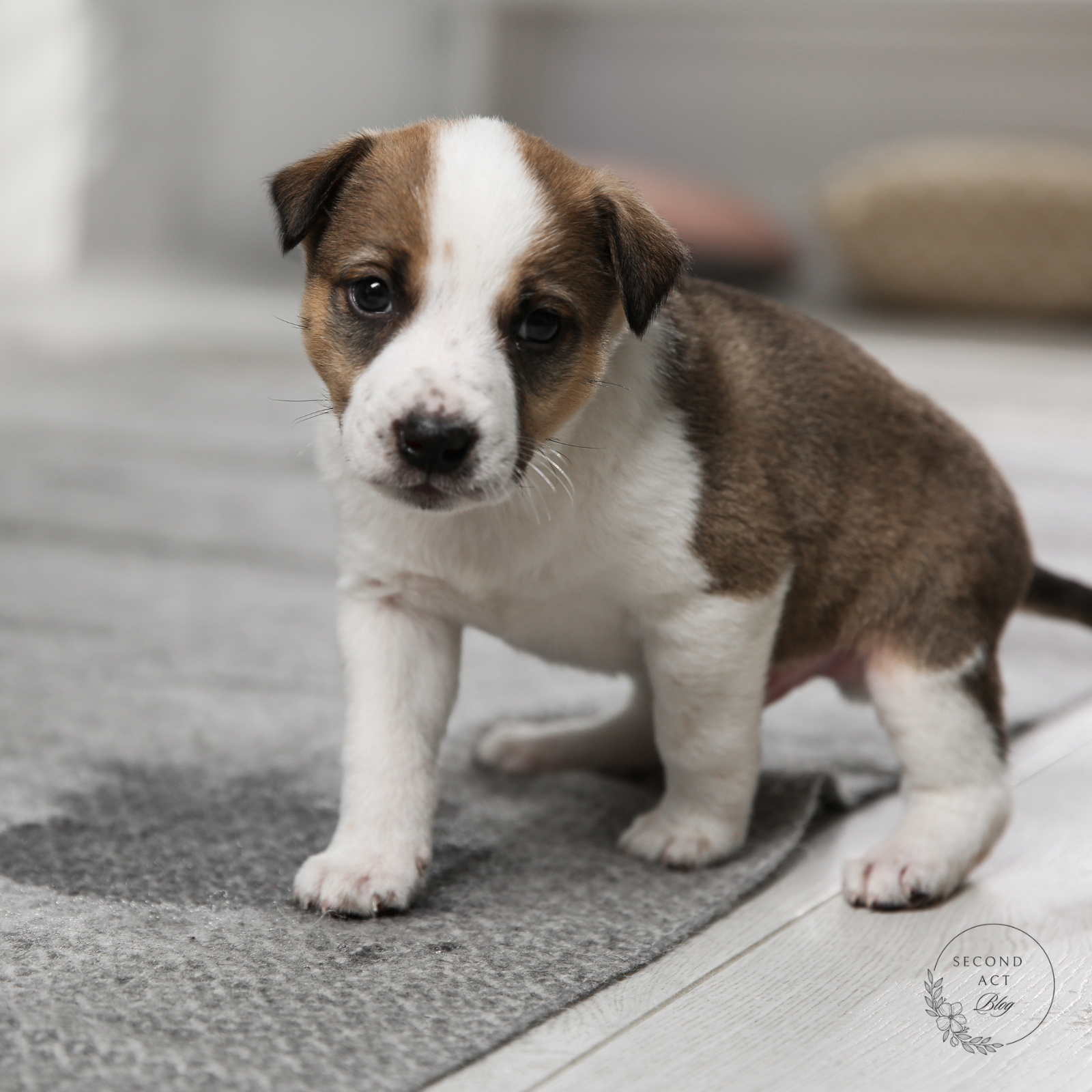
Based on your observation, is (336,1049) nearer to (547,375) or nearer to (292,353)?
(547,375)

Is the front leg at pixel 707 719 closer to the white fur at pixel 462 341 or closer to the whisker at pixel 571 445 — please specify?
the whisker at pixel 571 445

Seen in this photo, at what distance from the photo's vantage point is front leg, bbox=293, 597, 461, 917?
2.01m

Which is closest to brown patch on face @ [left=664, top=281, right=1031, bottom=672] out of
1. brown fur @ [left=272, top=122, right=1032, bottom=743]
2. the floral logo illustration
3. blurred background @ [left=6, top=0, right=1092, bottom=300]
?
brown fur @ [left=272, top=122, right=1032, bottom=743]

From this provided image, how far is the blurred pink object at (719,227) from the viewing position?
931cm

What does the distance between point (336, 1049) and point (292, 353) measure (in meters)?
6.93

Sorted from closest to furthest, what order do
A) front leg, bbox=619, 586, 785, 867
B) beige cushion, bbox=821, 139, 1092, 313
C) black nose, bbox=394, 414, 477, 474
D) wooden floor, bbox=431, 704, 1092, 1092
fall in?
wooden floor, bbox=431, 704, 1092, 1092 < black nose, bbox=394, 414, 477, 474 < front leg, bbox=619, 586, 785, 867 < beige cushion, bbox=821, 139, 1092, 313

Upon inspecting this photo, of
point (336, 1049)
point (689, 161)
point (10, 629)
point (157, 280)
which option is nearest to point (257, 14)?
point (157, 280)

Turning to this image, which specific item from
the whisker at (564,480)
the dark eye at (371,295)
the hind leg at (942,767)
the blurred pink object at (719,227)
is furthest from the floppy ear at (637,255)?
the blurred pink object at (719,227)

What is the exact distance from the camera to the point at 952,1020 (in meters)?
1.75

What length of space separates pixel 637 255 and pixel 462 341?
1.12 feet

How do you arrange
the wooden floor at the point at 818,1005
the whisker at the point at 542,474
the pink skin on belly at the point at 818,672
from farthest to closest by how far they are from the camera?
the pink skin on belly at the point at 818,672, the whisker at the point at 542,474, the wooden floor at the point at 818,1005

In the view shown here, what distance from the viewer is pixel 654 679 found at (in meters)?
2.29
